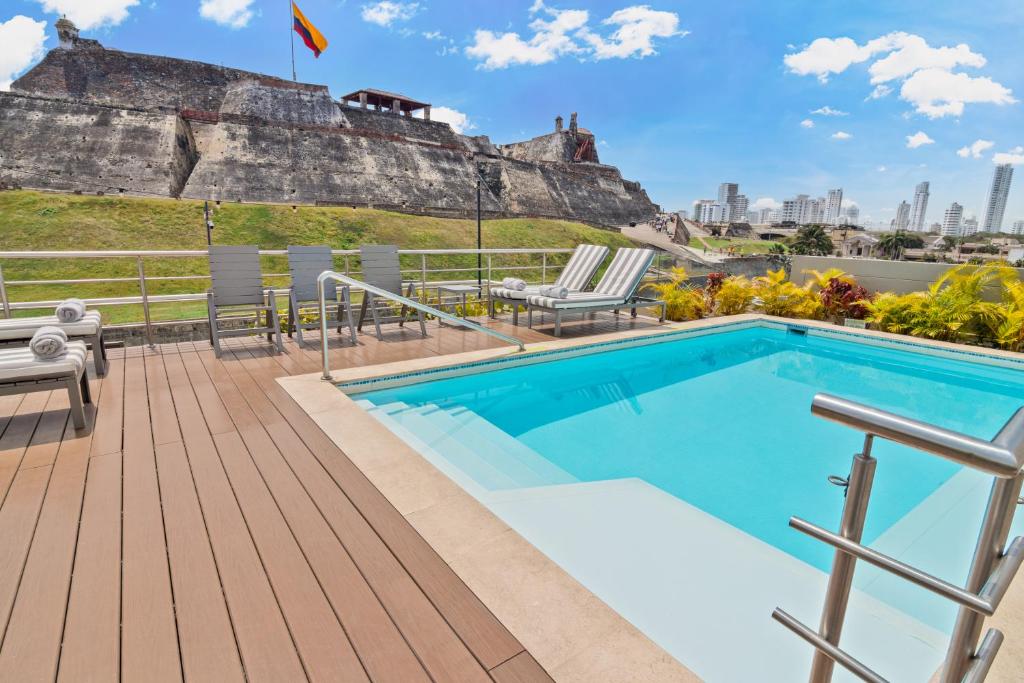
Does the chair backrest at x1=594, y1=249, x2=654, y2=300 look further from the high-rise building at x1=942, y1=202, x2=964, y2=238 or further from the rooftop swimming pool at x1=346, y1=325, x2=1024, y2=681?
the high-rise building at x1=942, y1=202, x2=964, y2=238

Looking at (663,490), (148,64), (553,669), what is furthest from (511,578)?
(148,64)

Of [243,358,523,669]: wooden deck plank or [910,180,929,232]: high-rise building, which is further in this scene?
[910,180,929,232]: high-rise building

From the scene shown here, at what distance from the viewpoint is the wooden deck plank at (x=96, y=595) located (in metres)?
1.15

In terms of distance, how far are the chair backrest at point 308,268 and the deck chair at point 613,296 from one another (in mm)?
1894

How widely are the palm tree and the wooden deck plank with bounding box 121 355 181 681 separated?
49.5m

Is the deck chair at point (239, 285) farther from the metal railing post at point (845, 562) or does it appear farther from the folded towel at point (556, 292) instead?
the metal railing post at point (845, 562)

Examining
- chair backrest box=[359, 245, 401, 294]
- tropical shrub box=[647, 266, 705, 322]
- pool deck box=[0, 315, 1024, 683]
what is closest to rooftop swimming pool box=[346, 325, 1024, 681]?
pool deck box=[0, 315, 1024, 683]

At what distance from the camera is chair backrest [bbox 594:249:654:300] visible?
521 centimetres

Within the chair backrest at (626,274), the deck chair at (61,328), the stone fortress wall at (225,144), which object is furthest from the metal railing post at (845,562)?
the stone fortress wall at (225,144)

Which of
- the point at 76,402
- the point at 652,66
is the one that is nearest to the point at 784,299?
the point at 76,402

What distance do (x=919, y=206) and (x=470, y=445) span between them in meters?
162

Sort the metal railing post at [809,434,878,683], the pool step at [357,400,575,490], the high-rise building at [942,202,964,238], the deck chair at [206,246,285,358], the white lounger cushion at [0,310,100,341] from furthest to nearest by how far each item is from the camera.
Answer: the high-rise building at [942,202,964,238] < the deck chair at [206,246,285,358] < the white lounger cushion at [0,310,100,341] < the pool step at [357,400,575,490] < the metal railing post at [809,434,878,683]

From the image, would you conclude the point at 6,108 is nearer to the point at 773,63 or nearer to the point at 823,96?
the point at 773,63

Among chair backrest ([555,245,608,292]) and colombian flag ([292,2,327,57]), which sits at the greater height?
colombian flag ([292,2,327,57])
